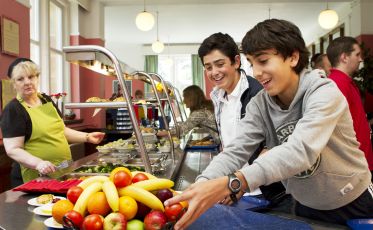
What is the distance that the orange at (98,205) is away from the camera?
1301 millimetres

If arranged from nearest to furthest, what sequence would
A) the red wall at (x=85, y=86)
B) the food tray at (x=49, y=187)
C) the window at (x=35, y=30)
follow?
1. the food tray at (x=49, y=187)
2. the window at (x=35, y=30)
3. the red wall at (x=85, y=86)

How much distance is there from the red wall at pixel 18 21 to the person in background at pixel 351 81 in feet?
12.5

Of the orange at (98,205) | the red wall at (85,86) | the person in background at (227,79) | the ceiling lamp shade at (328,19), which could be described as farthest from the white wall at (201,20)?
the orange at (98,205)

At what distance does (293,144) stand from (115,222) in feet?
2.12

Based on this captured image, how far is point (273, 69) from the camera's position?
4.96ft

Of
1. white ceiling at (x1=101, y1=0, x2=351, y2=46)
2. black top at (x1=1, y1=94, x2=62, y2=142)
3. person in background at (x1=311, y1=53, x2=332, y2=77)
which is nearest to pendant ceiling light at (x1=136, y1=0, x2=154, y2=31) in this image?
white ceiling at (x1=101, y1=0, x2=351, y2=46)

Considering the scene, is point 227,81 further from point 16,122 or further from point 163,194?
point 16,122

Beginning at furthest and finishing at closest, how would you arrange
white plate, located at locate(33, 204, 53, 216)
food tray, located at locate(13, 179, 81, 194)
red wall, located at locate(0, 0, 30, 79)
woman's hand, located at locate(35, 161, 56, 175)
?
red wall, located at locate(0, 0, 30, 79)
woman's hand, located at locate(35, 161, 56, 175)
food tray, located at locate(13, 179, 81, 194)
white plate, located at locate(33, 204, 53, 216)

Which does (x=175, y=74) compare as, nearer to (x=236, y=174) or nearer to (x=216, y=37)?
(x=216, y=37)

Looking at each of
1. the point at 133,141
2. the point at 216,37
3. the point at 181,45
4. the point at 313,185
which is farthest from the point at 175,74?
the point at 313,185

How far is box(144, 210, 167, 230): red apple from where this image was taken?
1251mm

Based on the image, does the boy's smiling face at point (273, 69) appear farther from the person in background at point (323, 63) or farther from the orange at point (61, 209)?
the person in background at point (323, 63)

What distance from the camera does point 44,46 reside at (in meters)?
7.11

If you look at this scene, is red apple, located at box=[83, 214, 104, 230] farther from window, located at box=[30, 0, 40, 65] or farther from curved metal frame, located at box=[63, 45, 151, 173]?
window, located at box=[30, 0, 40, 65]
